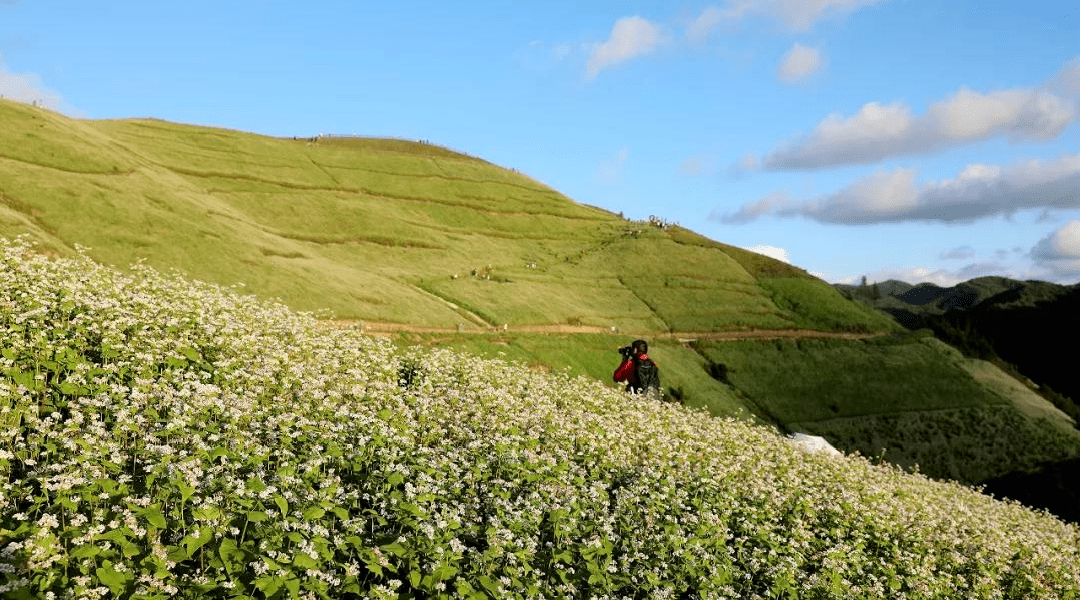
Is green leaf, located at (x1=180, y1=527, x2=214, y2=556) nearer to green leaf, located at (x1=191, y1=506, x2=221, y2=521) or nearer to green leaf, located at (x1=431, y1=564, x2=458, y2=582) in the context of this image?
green leaf, located at (x1=191, y1=506, x2=221, y2=521)

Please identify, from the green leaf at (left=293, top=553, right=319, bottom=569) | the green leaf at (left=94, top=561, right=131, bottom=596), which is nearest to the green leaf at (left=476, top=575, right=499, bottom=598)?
the green leaf at (left=293, top=553, right=319, bottom=569)

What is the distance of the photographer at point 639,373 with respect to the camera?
33938mm

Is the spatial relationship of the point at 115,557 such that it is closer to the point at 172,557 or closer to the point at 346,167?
the point at 172,557

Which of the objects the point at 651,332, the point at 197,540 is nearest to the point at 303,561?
the point at 197,540

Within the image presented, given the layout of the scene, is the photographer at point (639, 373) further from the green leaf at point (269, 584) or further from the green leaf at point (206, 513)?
the green leaf at point (269, 584)

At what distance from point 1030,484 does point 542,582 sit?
52.5 metres

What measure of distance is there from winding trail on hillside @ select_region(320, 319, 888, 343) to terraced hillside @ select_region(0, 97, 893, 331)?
1.05 meters

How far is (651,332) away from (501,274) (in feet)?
67.0

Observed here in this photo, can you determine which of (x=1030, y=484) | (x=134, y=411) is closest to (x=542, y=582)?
(x=134, y=411)

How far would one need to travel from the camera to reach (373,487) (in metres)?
13.9

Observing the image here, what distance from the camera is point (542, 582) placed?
42.8 ft

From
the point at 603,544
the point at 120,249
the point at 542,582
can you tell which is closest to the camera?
the point at 542,582

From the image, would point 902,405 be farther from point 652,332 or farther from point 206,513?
point 206,513

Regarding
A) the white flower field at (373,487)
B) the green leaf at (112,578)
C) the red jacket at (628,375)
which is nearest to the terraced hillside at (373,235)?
the red jacket at (628,375)
